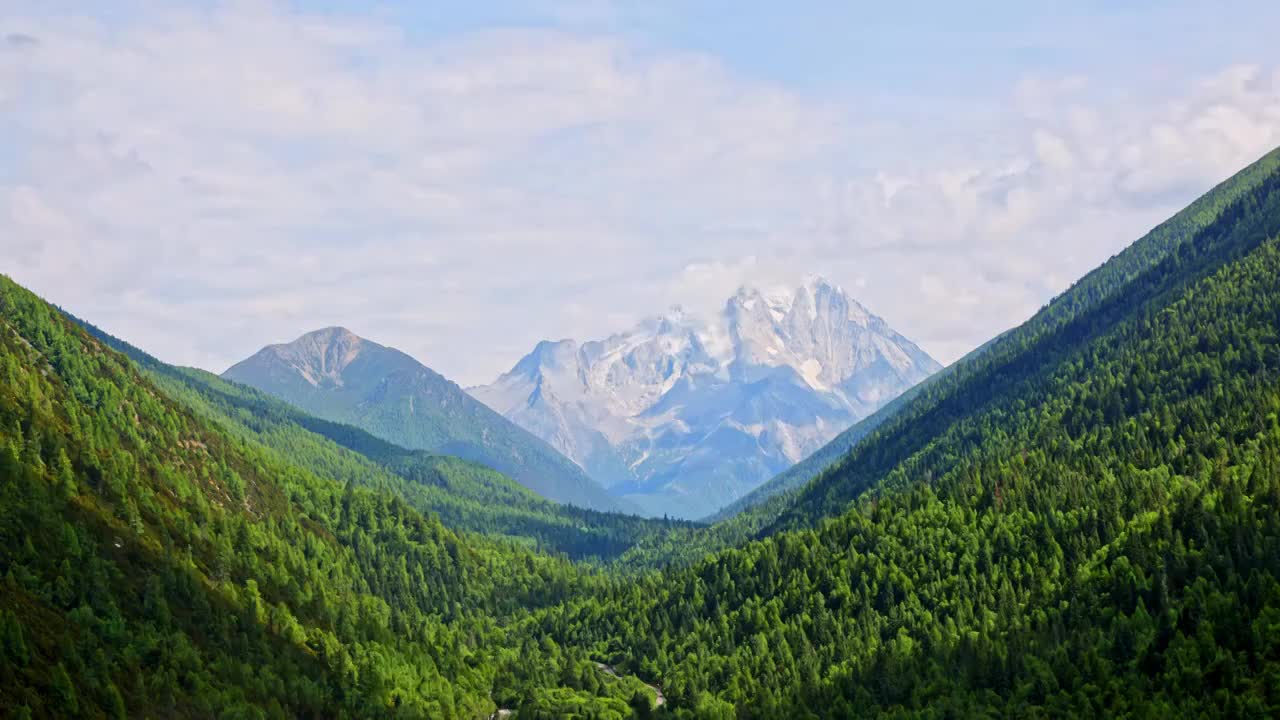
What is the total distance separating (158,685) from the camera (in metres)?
177

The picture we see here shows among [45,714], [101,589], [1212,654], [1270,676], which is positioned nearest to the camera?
[45,714]

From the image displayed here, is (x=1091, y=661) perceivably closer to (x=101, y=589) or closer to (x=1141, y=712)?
(x=1141, y=712)

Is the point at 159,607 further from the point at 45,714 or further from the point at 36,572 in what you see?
the point at 45,714

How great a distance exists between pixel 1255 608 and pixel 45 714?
17128 centimetres

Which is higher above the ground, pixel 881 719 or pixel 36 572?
pixel 36 572

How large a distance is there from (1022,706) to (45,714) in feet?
457

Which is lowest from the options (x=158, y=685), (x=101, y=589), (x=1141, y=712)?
(x=1141, y=712)

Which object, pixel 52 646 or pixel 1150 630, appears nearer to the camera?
pixel 52 646

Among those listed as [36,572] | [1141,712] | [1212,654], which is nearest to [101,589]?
[36,572]

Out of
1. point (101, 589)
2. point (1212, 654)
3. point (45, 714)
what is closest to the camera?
point (45, 714)

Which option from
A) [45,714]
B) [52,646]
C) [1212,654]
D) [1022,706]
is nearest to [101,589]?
[52,646]

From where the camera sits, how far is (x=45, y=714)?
505 feet

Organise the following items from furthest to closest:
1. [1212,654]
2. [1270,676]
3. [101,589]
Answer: [101,589], [1212,654], [1270,676]

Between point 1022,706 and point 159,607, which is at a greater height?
point 159,607
